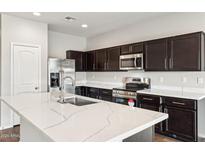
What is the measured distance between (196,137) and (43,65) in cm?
375

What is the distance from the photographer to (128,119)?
4.42 feet

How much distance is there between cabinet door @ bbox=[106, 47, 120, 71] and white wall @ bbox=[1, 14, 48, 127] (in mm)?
1859

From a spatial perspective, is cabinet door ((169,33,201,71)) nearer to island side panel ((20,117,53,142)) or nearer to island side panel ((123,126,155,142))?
island side panel ((123,126,155,142))

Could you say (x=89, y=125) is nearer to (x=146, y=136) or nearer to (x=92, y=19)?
(x=146, y=136)

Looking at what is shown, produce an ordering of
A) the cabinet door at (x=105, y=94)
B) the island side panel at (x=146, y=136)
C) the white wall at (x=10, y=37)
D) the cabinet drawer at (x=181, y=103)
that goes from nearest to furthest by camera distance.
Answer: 1. the island side panel at (x=146, y=136)
2. the cabinet drawer at (x=181, y=103)
3. the white wall at (x=10, y=37)
4. the cabinet door at (x=105, y=94)

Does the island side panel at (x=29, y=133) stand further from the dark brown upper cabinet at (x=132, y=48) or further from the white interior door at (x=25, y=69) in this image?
the dark brown upper cabinet at (x=132, y=48)

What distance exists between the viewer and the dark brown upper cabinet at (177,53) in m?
2.68

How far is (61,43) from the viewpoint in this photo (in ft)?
16.7

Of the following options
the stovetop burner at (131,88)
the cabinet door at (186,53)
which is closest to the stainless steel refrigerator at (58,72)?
the stovetop burner at (131,88)

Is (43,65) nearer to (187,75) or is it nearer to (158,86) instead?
(158,86)

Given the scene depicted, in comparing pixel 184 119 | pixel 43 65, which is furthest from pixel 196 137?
pixel 43 65

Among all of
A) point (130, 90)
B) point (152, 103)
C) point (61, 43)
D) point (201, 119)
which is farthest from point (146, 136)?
point (61, 43)

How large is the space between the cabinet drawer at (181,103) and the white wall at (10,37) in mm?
3159

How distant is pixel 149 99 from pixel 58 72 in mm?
2647
